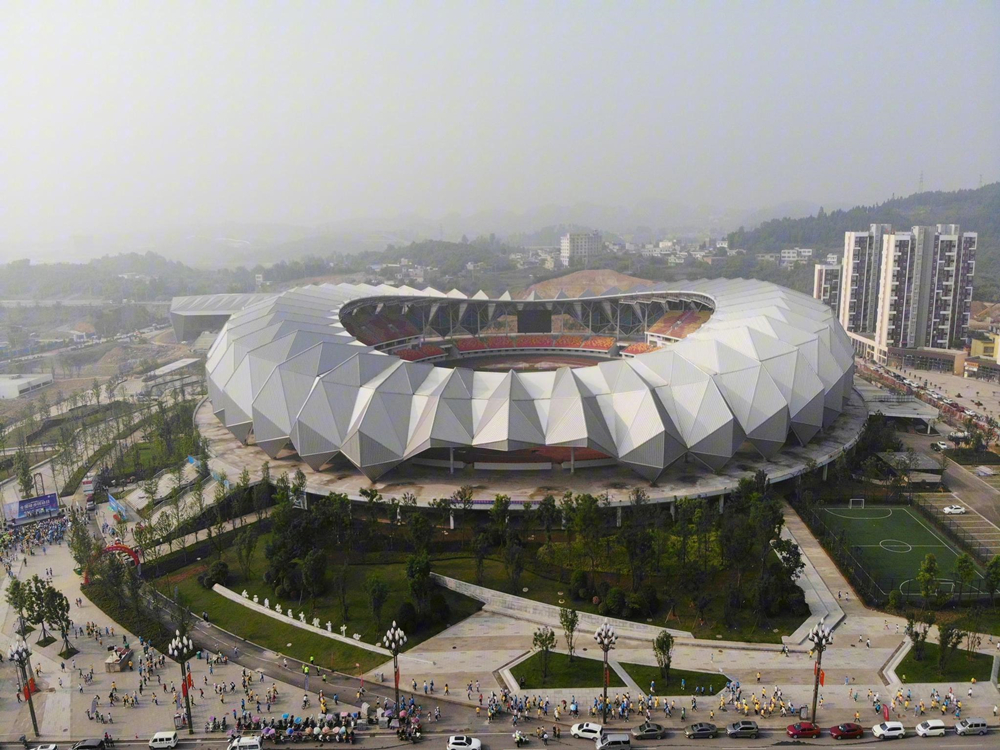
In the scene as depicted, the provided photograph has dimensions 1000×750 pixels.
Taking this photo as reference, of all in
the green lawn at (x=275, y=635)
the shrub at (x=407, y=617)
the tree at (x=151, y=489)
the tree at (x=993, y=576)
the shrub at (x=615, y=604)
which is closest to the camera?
the green lawn at (x=275, y=635)

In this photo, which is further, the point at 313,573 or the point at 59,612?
the point at 313,573

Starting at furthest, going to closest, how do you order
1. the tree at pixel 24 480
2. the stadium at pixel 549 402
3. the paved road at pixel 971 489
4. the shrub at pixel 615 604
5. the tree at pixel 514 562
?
the tree at pixel 24 480 → the paved road at pixel 971 489 → the stadium at pixel 549 402 → the tree at pixel 514 562 → the shrub at pixel 615 604

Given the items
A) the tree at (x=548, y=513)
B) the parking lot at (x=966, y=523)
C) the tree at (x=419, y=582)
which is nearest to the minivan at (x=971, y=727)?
the parking lot at (x=966, y=523)

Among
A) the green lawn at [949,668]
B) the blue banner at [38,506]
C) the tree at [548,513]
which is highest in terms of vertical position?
the tree at [548,513]

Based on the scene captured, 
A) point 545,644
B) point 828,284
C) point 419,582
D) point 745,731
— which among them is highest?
point 828,284

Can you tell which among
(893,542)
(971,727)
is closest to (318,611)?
(971,727)

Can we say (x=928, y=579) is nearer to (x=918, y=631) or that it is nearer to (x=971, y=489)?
(x=918, y=631)

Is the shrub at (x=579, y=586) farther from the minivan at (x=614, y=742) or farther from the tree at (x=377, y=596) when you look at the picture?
the minivan at (x=614, y=742)

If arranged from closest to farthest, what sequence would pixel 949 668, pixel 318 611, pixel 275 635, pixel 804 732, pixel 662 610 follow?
pixel 804 732 → pixel 949 668 → pixel 275 635 → pixel 662 610 → pixel 318 611
